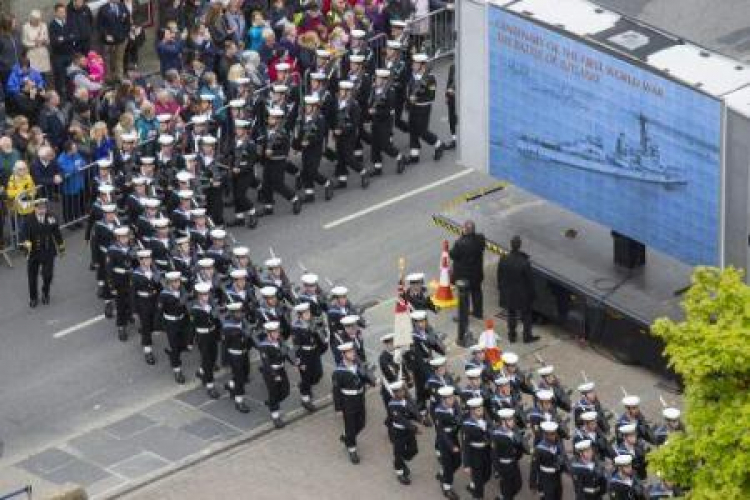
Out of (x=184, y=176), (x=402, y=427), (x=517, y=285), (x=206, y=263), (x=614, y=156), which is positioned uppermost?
(x=614, y=156)

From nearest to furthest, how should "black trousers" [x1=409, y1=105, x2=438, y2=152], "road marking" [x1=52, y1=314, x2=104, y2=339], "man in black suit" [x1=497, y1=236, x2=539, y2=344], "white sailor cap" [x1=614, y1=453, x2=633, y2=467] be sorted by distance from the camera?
1. "white sailor cap" [x1=614, y1=453, x2=633, y2=467]
2. "man in black suit" [x1=497, y1=236, x2=539, y2=344]
3. "road marking" [x1=52, y1=314, x2=104, y2=339]
4. "black trousers" [x1=409, y1=105, x2=438, y2=152]

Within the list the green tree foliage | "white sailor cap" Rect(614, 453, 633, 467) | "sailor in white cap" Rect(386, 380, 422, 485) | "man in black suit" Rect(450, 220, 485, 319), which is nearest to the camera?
the green tree foliage

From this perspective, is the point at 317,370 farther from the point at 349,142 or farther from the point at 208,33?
the point at 208,33

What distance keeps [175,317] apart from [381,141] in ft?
22.7

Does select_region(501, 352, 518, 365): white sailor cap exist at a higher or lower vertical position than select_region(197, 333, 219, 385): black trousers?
higher

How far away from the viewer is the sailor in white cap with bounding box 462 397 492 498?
96.0 ft

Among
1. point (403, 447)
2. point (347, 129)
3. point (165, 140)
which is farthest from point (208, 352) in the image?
point (347, 129)

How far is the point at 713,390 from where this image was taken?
24.5 metres

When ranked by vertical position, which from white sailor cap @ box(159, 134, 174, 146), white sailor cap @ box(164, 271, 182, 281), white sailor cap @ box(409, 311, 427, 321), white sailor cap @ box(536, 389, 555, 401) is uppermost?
white sailor cap @ box(159, 134, 174, 146)

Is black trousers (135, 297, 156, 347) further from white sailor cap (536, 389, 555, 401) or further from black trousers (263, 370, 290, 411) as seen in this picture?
white sailor cap (536, 389, 555, 401)

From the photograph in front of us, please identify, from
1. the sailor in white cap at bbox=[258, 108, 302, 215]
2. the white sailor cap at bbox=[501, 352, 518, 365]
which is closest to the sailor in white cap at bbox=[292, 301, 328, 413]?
the white sailor cap at bbox=[501, 352, 518, 365]

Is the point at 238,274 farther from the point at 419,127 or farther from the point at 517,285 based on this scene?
the point at 419,127

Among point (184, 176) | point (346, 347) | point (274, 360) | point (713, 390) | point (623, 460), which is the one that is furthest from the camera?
point (184, 176)

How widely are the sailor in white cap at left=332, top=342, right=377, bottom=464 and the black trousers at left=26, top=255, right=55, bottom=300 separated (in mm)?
5347
